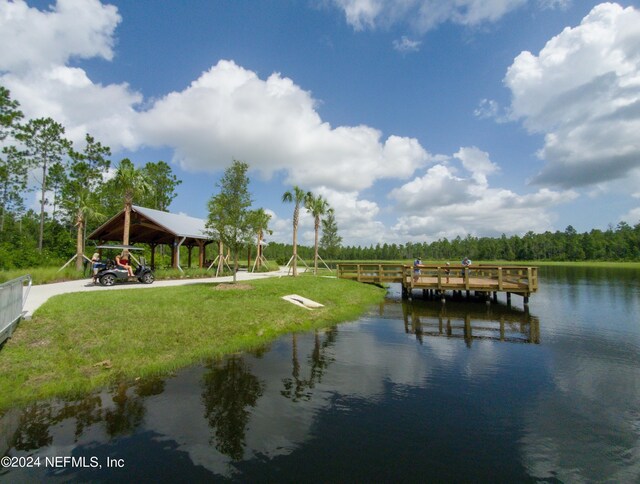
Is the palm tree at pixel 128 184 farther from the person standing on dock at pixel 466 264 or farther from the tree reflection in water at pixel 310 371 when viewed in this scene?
the person standing on dock at pixel 466 264

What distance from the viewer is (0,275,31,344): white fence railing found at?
25.3 feet

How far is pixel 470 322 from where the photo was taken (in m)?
16.3

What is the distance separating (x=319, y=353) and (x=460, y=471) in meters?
6.10

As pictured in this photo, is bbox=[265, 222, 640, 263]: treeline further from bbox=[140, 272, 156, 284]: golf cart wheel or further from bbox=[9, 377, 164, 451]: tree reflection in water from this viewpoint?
bbox=[9, 377, 164, 451]: tree reflection in water

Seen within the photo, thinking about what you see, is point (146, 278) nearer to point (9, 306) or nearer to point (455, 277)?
point (9, 306)

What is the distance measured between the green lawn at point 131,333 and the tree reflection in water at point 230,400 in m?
1.27

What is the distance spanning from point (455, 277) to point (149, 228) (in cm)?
2695

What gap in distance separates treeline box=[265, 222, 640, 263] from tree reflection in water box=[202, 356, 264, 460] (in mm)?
87088

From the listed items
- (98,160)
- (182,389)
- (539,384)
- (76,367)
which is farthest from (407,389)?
(98,160)

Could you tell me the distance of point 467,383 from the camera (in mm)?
8312

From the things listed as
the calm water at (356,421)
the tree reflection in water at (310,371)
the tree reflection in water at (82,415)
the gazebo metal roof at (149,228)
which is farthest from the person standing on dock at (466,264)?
the tree reflection in water at (82,415)

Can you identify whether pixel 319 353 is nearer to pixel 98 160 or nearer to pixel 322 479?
pixel 322 479

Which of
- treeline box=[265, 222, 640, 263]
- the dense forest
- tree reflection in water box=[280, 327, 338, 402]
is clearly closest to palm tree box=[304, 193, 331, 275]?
the dense forest

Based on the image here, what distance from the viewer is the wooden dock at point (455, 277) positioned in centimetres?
2106
